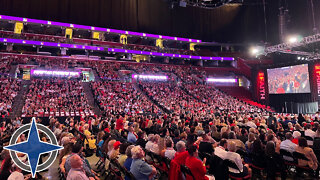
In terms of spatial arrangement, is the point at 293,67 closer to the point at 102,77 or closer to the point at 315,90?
the point at 315,90

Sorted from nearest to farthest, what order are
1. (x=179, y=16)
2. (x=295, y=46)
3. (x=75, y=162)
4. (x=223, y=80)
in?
(x=75, y=162) < (x=295, y=46) < (x=223, y=80) < (x=179, y=16)

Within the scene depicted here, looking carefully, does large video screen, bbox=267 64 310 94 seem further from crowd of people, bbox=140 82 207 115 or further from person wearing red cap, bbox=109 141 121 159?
person wearing red cap, bbox=109 141 121 159

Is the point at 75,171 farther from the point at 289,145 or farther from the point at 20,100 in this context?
the point at 20,100

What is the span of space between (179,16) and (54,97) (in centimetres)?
3012

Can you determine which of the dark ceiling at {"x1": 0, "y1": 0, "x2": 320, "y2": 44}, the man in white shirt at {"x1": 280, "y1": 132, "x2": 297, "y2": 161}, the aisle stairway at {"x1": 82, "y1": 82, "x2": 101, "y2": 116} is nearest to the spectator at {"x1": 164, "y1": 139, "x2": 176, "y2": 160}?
the man in white shirt at {"x1": 280, "y1": 132, "x2": 297, "y2": 161}

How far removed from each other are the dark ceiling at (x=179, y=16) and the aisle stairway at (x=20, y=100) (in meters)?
14.0

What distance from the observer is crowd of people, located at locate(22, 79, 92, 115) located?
17.4 metres

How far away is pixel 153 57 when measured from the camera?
133 ft

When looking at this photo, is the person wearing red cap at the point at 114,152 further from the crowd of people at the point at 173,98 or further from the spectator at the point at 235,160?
the crowd of people at the point at 173,98

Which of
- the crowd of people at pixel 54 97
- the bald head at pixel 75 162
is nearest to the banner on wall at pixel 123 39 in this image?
the crowd of people at pixel 54 97

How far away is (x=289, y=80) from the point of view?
86.1 ft

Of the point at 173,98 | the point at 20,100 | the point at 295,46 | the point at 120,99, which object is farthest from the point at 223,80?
the point at 20,100

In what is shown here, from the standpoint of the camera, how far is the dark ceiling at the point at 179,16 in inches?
1162

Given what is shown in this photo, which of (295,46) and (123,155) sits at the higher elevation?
(295,46)
